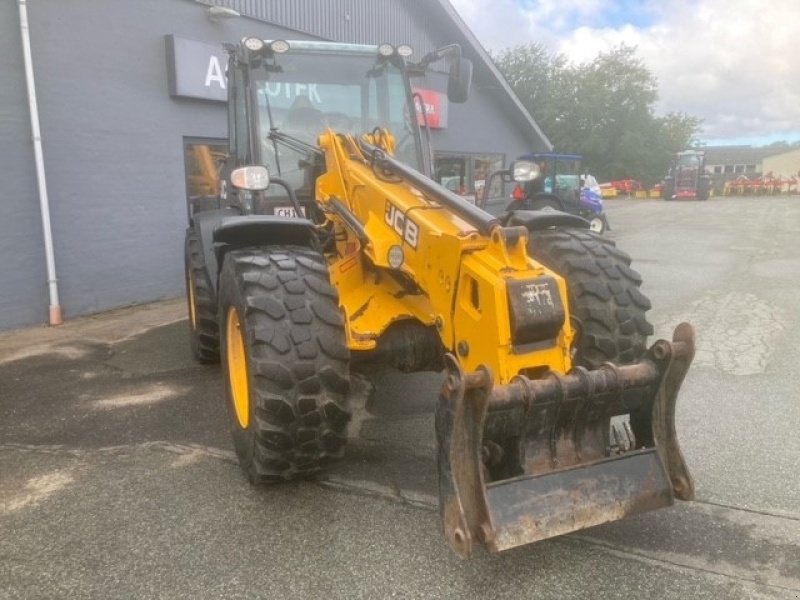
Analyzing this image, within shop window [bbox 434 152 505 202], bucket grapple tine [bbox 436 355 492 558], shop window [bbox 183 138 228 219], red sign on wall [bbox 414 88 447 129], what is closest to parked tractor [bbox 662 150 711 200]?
shop window [bbox 434 152 505 202]

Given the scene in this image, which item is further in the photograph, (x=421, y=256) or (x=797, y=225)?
(x=797, y=225)

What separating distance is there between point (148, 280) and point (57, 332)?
1.75 m

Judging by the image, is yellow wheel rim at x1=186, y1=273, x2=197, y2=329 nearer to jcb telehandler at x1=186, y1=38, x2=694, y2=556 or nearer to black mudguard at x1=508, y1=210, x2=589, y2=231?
jcb telehandler at x1=186, y1=38, x2=694, y2=556

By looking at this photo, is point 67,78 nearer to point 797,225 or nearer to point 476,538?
point 476,538

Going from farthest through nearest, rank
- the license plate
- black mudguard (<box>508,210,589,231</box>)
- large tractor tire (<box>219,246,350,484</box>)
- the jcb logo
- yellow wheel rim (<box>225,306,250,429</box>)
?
the license plate < black mudguard (<box>508,210,589,231</box>) < yellow wheel rim (<box>225,306,250,429</box>) < the jcb logo < large tractor tire (<box>219,246,350,484</box>)

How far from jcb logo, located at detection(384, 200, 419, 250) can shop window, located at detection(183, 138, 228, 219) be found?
20.5ft

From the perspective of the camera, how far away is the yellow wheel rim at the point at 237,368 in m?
3.66

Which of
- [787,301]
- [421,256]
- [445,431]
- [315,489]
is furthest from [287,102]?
[787,301]

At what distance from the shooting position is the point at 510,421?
8.45 feet

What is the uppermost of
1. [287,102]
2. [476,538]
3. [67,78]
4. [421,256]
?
[67,78]

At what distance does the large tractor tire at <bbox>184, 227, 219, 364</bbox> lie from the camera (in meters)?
5.57

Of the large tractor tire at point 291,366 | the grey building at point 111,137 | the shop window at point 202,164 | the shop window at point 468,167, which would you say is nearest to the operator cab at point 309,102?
the large tractor tire at point 291,366

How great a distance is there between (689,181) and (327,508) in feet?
128

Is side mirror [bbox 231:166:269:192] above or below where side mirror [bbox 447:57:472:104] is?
below
